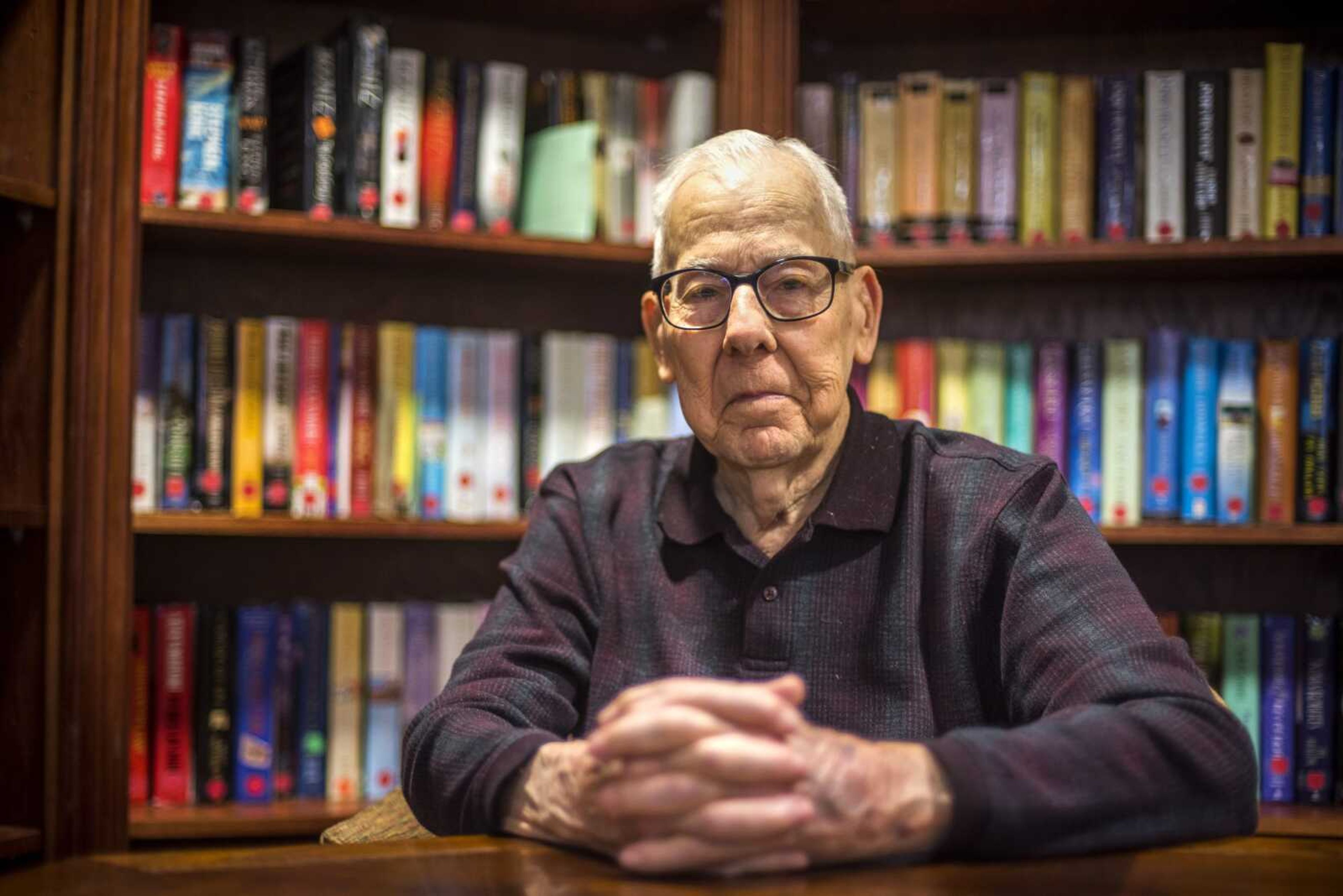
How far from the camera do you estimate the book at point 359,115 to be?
197cm

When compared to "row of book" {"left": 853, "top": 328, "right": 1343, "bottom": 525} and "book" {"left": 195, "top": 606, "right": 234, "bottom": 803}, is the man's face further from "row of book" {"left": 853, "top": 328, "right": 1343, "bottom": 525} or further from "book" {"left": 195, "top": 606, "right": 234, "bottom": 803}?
"book" {"left": 195, "top": 606, "right": 234, "bottom": 803}

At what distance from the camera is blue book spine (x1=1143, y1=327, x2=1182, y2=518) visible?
2.04 meters

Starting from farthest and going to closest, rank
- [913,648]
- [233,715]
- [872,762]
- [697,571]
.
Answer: [233,715] < [697,571] < [913,648] < [872,762]

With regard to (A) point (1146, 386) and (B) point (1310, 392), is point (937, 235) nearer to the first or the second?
(A) point (1146, 386)

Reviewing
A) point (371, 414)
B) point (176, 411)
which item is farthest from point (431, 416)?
point (176, 411)

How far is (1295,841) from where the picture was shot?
36.9 inches

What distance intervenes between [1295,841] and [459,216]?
1.52 meters

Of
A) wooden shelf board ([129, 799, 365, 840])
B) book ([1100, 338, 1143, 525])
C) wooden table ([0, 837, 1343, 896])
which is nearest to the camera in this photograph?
wooden table ([0, 837, 1343, 896])

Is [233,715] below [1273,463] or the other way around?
below

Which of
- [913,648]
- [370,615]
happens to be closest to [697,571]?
[913,648]

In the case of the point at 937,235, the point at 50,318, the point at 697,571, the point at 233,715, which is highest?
the point at 937,235

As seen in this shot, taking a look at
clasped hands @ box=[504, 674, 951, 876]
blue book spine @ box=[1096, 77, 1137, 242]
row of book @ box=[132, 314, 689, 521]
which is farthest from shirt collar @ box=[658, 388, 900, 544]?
blue book spine @ box=[1096, 77, 1137, 242]

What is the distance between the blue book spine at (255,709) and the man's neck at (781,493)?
931 mm

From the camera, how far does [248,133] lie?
1955 millimetres
